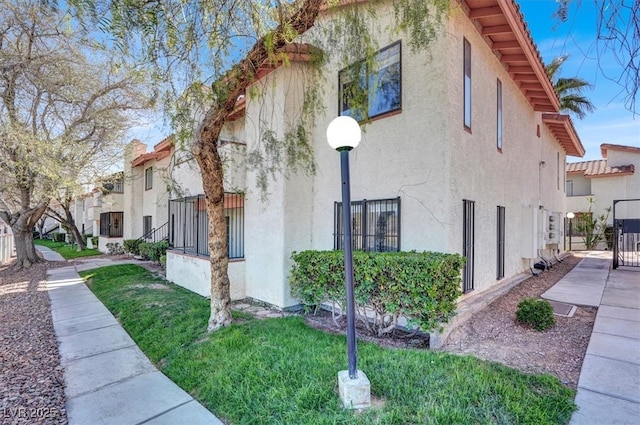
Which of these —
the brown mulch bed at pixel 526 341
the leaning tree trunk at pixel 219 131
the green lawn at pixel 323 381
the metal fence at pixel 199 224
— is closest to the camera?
the green lawn at pixel 323 381

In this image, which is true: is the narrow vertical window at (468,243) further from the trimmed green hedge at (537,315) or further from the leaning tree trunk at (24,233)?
the leaning tree trunk at (24,233)

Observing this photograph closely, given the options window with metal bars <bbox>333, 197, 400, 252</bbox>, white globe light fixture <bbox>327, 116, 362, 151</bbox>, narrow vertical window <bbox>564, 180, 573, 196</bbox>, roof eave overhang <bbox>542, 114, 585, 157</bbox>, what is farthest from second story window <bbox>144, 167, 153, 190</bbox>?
narrow vertical window <bbox>564, 180, 573, 196</bbox>

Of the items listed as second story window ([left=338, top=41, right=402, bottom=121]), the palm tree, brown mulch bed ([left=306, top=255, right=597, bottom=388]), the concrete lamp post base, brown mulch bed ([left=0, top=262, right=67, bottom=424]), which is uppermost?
the palm tree

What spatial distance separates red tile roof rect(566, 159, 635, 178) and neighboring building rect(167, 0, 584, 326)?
14553 mm

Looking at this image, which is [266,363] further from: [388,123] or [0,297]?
[0,297]

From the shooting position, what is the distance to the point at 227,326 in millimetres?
6297

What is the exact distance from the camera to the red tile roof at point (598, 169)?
2055cm

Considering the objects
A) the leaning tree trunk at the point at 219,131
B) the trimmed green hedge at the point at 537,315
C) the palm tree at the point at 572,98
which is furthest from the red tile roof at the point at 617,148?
the leaning tree trunk at the point at 219,131

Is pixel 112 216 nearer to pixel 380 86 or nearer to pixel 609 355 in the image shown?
pixel 380 86

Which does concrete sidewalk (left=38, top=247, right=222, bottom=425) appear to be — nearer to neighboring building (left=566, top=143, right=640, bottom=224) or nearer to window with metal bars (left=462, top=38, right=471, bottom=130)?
window with metal bars (left=462, top=38, right=471, bottom=130)

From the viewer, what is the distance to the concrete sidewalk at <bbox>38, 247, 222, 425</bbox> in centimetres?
373

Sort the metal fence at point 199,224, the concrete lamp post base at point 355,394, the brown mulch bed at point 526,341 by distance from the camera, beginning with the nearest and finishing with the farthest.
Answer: the concrete lamp post base at point 355,394 → the brown mulch bed at point 526,341 → the metal fence at point 199,224

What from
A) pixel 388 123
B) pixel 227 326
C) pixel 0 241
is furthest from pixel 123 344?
pixel 0 241

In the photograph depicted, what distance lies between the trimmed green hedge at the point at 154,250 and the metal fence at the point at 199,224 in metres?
3.06
